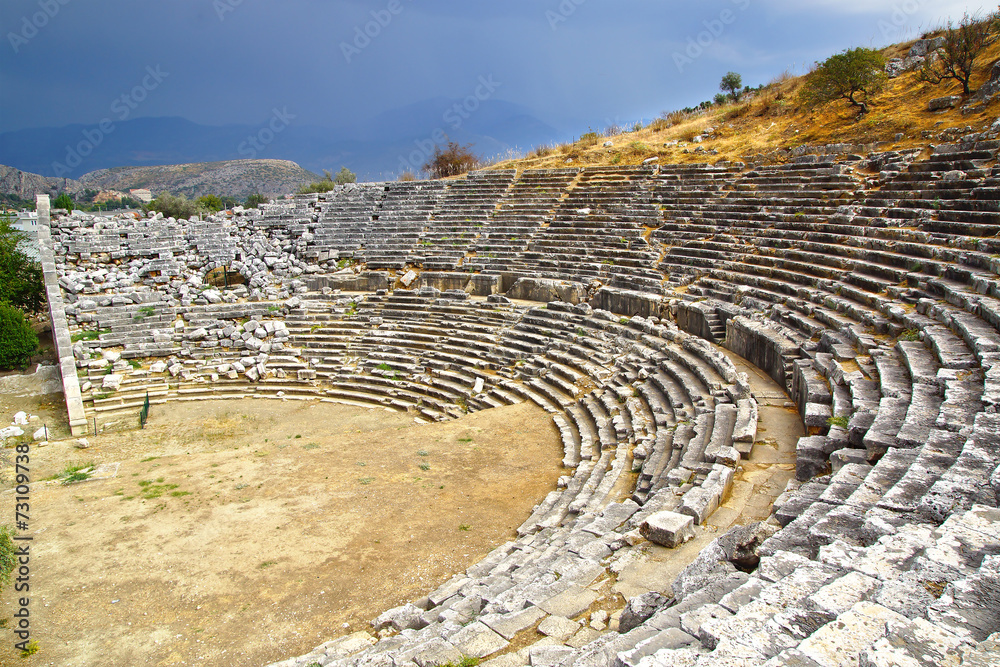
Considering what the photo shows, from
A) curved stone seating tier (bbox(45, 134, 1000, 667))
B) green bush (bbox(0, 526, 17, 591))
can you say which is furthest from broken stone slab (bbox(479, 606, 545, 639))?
green bush (bbox(0, 526, 17, 591))

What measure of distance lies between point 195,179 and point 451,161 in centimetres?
6768

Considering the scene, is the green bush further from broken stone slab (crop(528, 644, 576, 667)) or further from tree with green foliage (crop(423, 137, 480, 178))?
tree with green foliage (crop(423, 137, 480, 178))

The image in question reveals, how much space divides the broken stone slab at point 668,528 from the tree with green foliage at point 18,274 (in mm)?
22229

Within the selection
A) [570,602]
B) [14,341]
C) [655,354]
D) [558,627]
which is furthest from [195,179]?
[558,627]

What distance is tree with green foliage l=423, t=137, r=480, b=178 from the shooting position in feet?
109

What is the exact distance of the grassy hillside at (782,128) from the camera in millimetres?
18359

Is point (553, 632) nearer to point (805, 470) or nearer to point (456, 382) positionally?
point (805, 470)

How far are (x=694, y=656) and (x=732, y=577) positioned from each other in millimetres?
1384

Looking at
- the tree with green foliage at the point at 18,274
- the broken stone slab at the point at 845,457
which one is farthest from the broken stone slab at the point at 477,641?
the tree with green foliage at the point at 18,274

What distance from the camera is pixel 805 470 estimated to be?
21.6ft

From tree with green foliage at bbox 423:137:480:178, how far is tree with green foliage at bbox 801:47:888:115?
17.9 m

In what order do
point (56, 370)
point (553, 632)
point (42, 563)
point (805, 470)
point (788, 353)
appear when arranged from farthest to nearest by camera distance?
point (56, 370), point (788, 353), point (42, 563), point (805, 470), point (553, 632)

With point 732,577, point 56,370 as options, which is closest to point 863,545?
point 732,577

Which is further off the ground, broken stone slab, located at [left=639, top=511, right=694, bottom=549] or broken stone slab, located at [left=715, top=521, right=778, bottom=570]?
broken stone slab, located at [left=715, top=521, right=778, bottom=570]
